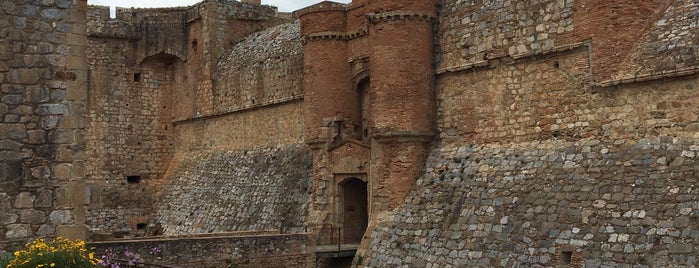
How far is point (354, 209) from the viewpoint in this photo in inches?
742

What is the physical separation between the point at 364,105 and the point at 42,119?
10394 millimetres

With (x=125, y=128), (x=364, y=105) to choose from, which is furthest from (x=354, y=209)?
(x=125, y=128)

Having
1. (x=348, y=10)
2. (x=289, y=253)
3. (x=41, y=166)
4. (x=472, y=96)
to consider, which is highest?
(x=348, y=10)

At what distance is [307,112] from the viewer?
1925 centimetres

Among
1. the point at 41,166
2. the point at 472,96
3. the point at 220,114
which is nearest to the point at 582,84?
the point at 472,96

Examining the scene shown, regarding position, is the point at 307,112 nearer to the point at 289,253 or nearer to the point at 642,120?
the point at 289,253

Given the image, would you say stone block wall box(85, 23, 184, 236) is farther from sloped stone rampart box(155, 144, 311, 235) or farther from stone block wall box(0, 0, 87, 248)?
stone block wall box(0, 0, 87, 248)

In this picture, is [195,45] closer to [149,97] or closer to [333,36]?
[149,97]

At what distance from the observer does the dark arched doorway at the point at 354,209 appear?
60.8 ft

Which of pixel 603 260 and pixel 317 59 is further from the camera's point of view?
pixel 317 59

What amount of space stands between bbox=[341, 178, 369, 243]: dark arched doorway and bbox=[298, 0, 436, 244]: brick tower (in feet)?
0.07

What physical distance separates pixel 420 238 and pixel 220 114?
1221 cm

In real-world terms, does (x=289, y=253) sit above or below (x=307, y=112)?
below

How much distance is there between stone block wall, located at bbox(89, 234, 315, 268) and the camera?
49.8 ft
